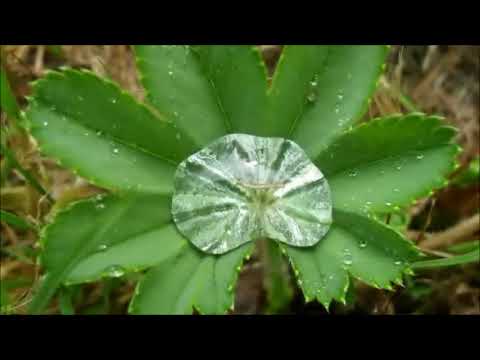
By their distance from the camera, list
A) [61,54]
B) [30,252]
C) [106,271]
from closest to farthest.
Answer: [106,271] → [30,252] → [61,54]

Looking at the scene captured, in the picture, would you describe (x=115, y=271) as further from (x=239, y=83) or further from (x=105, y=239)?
(x=239, y=83)

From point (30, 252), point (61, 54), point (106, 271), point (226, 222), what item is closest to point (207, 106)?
point (226, 222)

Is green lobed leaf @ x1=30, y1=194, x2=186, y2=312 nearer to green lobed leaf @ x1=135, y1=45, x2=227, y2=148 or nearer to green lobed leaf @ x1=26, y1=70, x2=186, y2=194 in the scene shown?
green lobed leaf @ x1=26, y1=70, x2=186, y2=194

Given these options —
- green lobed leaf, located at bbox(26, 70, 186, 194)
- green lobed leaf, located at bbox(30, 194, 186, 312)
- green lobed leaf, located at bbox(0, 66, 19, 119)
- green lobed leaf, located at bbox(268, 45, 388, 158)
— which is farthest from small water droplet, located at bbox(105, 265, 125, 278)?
green lobed leaf, located at bbox(0, 66, 19, 119)

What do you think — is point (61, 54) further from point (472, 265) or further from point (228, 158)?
point (472, 265)

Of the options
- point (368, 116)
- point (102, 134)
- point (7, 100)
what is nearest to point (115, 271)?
point (102, 134)

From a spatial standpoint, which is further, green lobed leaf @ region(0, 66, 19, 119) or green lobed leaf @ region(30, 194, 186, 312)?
green lobed leaf @ region(0, 66, 19, 119)

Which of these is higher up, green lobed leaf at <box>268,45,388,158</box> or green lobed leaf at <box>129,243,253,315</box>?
green lobed leaf at <box>268,45,388,158</box>
